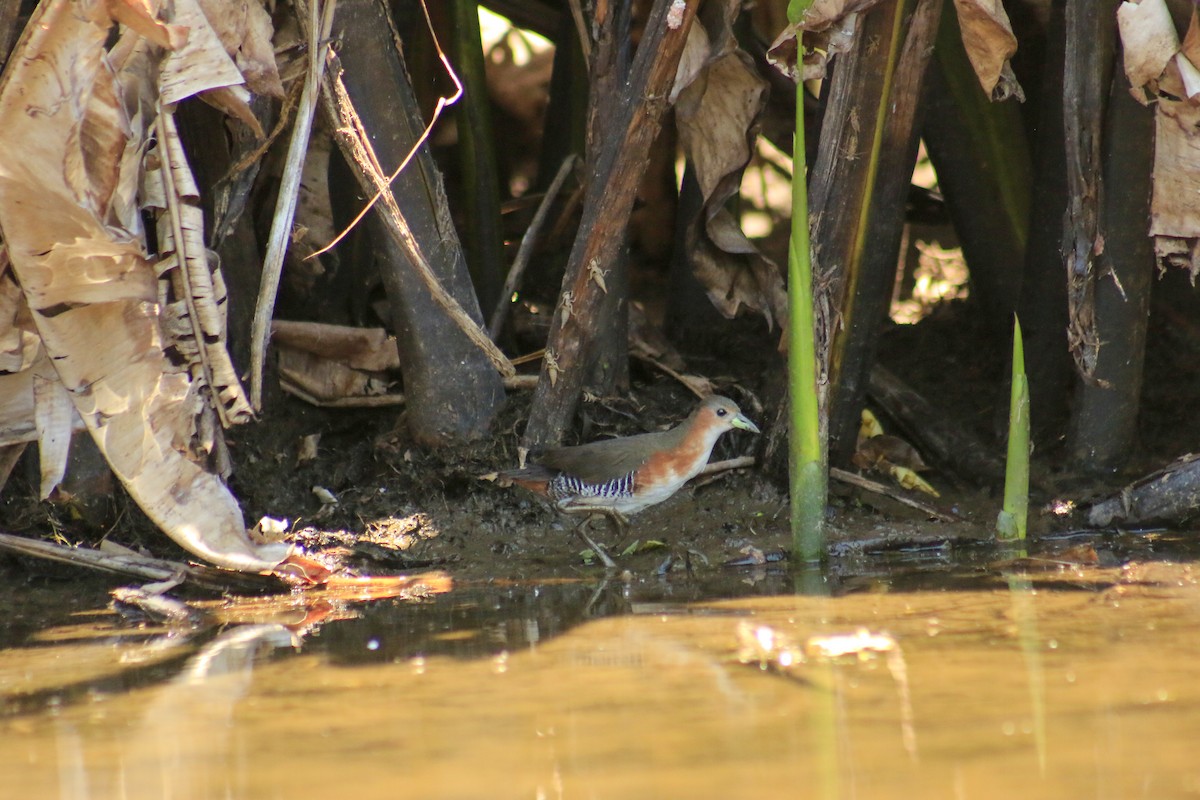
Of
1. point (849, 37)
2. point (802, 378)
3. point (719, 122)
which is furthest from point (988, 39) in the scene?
point (802, 378)

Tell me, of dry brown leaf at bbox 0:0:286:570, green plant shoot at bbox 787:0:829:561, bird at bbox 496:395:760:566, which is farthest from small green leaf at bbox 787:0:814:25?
dry brown leaf at bbox 0:0:286:570

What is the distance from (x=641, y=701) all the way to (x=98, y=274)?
6.69ft

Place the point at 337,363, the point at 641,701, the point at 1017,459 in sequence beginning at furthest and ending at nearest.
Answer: the point at 337,363, the point at 1017,459, the point at 641,701

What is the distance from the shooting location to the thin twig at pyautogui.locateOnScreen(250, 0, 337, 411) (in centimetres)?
374

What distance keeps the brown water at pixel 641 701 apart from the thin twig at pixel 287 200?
83 cm

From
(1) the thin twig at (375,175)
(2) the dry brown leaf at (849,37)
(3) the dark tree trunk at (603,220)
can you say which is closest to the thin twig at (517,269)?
(3) the dark tree trunk at (603,220)

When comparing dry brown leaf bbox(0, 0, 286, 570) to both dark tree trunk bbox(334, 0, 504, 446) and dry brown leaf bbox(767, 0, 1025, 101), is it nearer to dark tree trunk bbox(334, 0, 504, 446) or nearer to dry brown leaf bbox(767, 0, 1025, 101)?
dark tree trunk bbox(334, 0, 504, 446)

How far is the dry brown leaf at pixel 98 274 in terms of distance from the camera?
10.9 ft

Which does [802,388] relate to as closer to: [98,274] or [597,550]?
[597,550]

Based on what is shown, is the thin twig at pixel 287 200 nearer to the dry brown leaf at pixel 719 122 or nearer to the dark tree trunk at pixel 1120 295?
the dry brown leaf at pixel 719 122

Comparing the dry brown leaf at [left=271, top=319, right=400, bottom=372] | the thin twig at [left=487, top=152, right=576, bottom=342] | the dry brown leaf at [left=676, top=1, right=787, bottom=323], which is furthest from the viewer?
the thin twig at [left=487, top=152, right=576, bottom=342]

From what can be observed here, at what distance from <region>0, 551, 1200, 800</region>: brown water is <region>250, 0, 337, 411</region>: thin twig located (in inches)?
32.7

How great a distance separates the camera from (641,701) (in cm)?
246

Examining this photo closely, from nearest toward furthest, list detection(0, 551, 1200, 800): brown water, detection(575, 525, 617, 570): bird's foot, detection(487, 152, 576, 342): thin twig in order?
1. detection(0, 551, 1200, 800): brown water
2. detection(575, 525, 617, 570): bird's foot
3. detection(487, 152, 576, 342): thin twig
